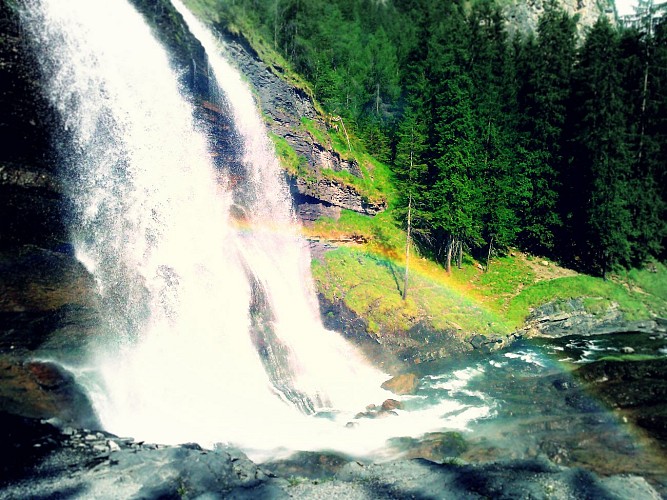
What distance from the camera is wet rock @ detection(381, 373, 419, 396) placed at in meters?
19.2

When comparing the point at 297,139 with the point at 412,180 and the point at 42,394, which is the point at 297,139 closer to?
the point at 412,180

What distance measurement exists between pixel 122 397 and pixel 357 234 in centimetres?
1768

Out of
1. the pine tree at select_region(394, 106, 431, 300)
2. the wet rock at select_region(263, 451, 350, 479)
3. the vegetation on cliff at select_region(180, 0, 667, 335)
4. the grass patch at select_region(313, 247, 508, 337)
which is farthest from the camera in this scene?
the vegetation on cliff at select_region(180, 0, 667, 335)

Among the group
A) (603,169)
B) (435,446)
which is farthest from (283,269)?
(603,169)

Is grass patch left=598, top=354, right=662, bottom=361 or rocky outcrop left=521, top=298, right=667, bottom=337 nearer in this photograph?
grass patch left=598, top=354, right=662, bottom=361

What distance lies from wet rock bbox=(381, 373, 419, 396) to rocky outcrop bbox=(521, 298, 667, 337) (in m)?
10.1

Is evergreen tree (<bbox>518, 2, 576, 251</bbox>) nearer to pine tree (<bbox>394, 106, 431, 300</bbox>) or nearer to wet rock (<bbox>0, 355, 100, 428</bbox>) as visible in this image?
pine tree (<bbox>394, 106, 431, 300</bbox>)

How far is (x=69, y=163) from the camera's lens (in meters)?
16.4

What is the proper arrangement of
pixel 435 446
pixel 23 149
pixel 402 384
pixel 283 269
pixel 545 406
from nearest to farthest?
pixel 435 446, pixel 23 149, pixel 545 406, pixel 402 384, pixel 283 269

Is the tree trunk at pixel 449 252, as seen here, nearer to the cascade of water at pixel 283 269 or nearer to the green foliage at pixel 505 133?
the green foliage at pixel 505 133

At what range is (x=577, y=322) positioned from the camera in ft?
90.7

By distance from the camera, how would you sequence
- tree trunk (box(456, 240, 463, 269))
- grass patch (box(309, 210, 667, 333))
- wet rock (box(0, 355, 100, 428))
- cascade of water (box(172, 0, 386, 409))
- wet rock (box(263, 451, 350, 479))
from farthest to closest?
1. tree trunk (box(456, 240, 463, 269))
2. grass patch (box(309, 210, 667, 333))
3. cascade of water (box(172, 0, 386, 409))
4. wet rock (box(0, 355, 100, 428))
5. wet rock (box(263, 451, 350, 479))

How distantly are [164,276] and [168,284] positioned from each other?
1.22 feet

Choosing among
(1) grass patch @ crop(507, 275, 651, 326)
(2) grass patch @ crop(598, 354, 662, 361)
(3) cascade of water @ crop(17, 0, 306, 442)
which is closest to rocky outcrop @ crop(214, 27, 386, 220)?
(3) cascade of water @ crop(17, 0, 306, 442)
